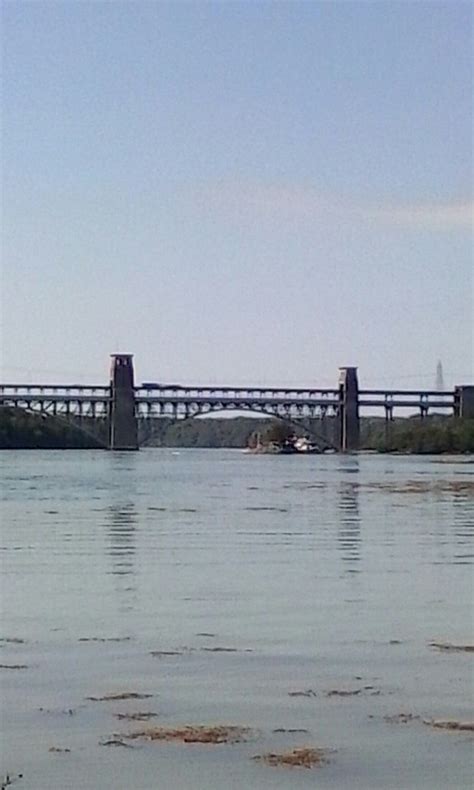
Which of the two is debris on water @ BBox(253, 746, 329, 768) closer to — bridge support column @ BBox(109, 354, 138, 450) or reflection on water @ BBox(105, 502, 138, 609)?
reflection on water @ BBox(105, 502, 138, 609)

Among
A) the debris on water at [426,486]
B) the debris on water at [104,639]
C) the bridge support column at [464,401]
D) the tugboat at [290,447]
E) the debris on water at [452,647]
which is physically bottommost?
the debris on water at [452,647]

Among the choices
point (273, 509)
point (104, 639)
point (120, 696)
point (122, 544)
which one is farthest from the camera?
point (273, 509)

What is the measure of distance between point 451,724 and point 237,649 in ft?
12.9

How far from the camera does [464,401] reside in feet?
547

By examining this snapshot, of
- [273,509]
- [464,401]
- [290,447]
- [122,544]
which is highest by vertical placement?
[464,401]

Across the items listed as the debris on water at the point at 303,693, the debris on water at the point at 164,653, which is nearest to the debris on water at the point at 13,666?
the debris on water at the point at 164,653

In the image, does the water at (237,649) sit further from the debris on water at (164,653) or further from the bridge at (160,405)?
the bridge at (160,405)

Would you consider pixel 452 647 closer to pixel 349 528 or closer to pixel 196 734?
pixel 196 734

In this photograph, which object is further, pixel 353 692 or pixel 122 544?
pixel 122 544

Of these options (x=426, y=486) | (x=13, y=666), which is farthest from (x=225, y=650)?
(x=426, y=486)

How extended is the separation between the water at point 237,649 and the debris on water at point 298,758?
0.11m

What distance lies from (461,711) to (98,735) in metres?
2.84

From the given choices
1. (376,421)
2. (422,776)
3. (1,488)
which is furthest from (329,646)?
(376,421)

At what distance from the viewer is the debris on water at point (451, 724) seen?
11141mm
